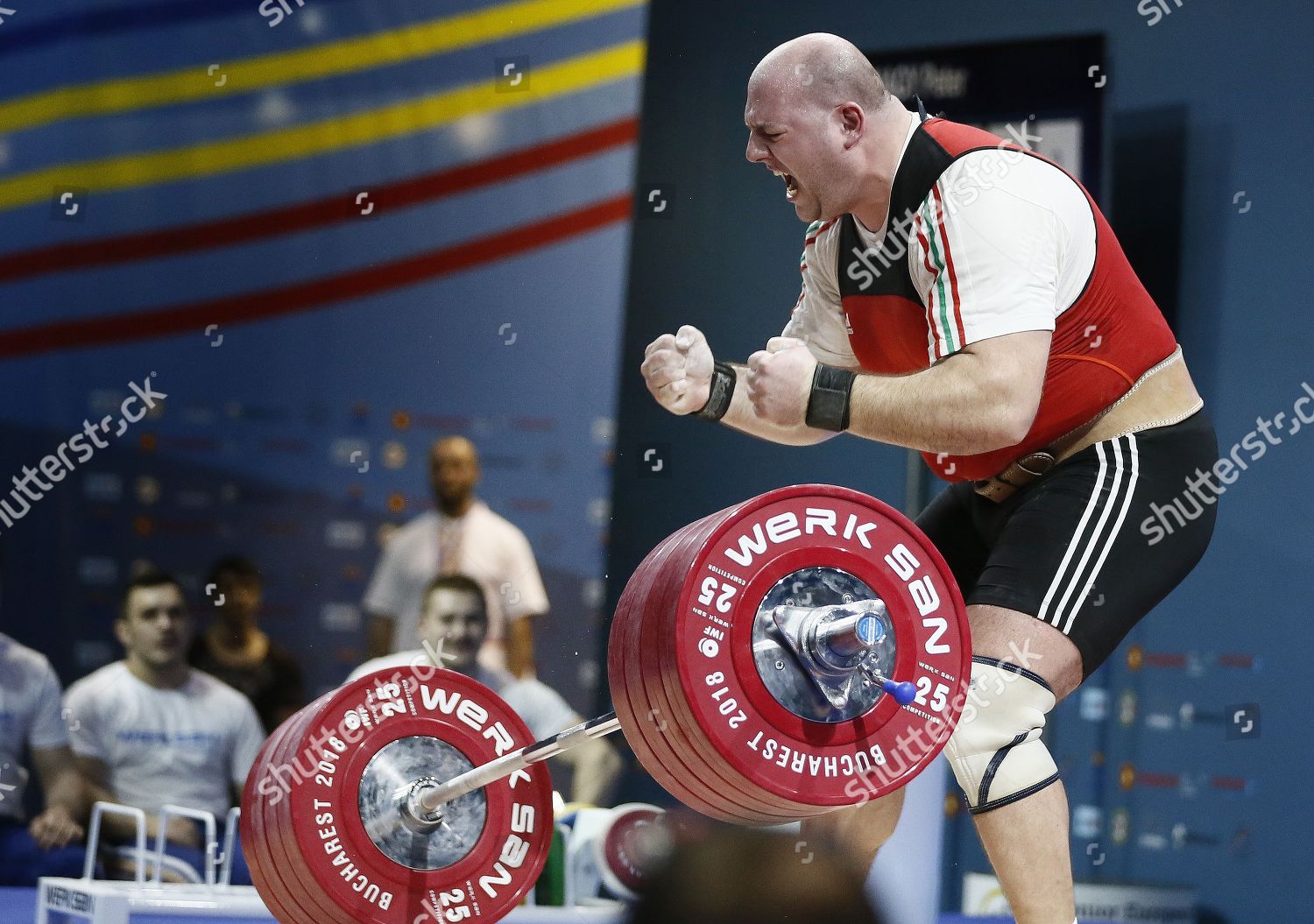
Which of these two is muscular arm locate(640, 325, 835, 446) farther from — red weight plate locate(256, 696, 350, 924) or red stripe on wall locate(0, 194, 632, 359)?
red stripe on wall locate(0, 194, 632, 359)

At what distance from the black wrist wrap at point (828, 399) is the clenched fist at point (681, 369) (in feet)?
0.62

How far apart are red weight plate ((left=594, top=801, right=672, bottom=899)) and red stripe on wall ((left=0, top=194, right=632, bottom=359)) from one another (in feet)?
7.29

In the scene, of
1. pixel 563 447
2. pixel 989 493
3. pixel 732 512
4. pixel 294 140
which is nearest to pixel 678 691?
pixel 732 512

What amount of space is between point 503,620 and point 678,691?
326 cm

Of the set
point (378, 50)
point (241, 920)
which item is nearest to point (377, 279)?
point (378, 50)

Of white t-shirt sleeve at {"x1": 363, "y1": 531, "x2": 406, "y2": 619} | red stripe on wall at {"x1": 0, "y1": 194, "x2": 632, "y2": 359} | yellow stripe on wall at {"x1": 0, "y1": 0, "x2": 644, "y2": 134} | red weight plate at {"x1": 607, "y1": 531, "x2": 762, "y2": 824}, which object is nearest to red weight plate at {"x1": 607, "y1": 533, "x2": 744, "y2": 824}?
red weight plate at {"x1": 607, "y1": 531, "x2": 762, "y2": 824}

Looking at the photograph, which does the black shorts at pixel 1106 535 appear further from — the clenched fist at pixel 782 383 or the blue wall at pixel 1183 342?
the blue wall at pixel 1183 342

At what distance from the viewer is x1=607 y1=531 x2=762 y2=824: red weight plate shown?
179 centimetres

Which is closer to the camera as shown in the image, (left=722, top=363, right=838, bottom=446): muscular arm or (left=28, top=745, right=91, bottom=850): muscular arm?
(left=722, top=363, right=838, bottom=446): muscular arm

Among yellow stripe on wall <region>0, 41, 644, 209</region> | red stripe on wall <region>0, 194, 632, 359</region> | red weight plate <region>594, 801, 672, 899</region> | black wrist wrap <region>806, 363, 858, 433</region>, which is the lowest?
red weight plate <region>594, 801, 672, 899</region>

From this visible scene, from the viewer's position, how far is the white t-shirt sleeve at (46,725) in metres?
4.54

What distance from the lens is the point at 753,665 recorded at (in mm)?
1703

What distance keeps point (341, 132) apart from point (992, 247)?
384cm

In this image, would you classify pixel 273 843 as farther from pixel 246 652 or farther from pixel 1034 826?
pixel 246 652
